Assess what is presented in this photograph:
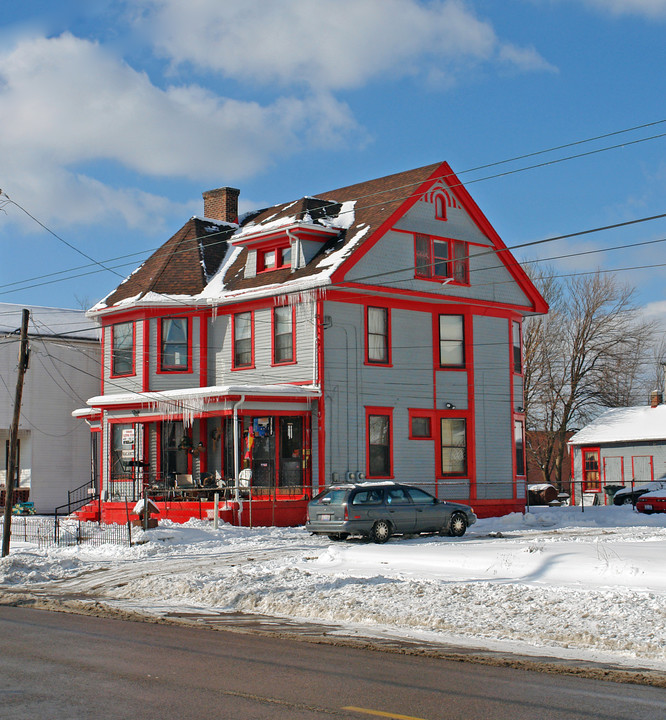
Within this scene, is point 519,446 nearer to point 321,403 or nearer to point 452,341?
point 452,341

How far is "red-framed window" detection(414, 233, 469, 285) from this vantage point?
108ft

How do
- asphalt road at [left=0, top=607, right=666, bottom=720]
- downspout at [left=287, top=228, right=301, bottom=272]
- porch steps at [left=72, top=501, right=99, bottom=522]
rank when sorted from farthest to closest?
porch steps at [left=72, top=501, right=99, bottom=522], downspout at [left=287, top=228, right=301, bottom=272], asphalt road at [left=0, top=607, right=666, bottom=720]

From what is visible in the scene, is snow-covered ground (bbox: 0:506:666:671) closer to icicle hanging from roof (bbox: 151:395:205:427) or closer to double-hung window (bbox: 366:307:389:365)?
icicle hanging from roof (bbox: 151:395:205:427)

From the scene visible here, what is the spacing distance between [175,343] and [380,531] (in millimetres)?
13157

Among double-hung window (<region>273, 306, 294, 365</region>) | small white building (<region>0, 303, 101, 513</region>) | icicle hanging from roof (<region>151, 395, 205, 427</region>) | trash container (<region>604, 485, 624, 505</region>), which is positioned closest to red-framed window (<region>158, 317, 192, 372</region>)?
icicle hanging from roof (<region>151, 395, 205, 427</region>)

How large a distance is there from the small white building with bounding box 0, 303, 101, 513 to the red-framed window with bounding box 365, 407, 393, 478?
13593mm

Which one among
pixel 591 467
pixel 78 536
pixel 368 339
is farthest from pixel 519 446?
pixel 591 467

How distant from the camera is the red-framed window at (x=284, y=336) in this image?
31589mm

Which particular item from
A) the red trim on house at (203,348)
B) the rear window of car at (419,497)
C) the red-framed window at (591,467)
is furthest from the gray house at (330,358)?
the red-framed window at (591,467)

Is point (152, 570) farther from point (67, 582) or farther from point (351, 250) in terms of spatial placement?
point (351, 250)

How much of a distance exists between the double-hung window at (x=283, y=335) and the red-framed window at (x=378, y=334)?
2.56 meters

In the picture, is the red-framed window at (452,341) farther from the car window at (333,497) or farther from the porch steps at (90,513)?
the porch steps at (90,513)

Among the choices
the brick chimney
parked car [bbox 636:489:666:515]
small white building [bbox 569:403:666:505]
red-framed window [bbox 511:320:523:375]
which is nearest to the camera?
parked car [bbox 636:489:666:515]

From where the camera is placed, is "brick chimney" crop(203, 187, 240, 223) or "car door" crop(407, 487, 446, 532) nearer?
"car door" crop(407, 487, 446, 532)
